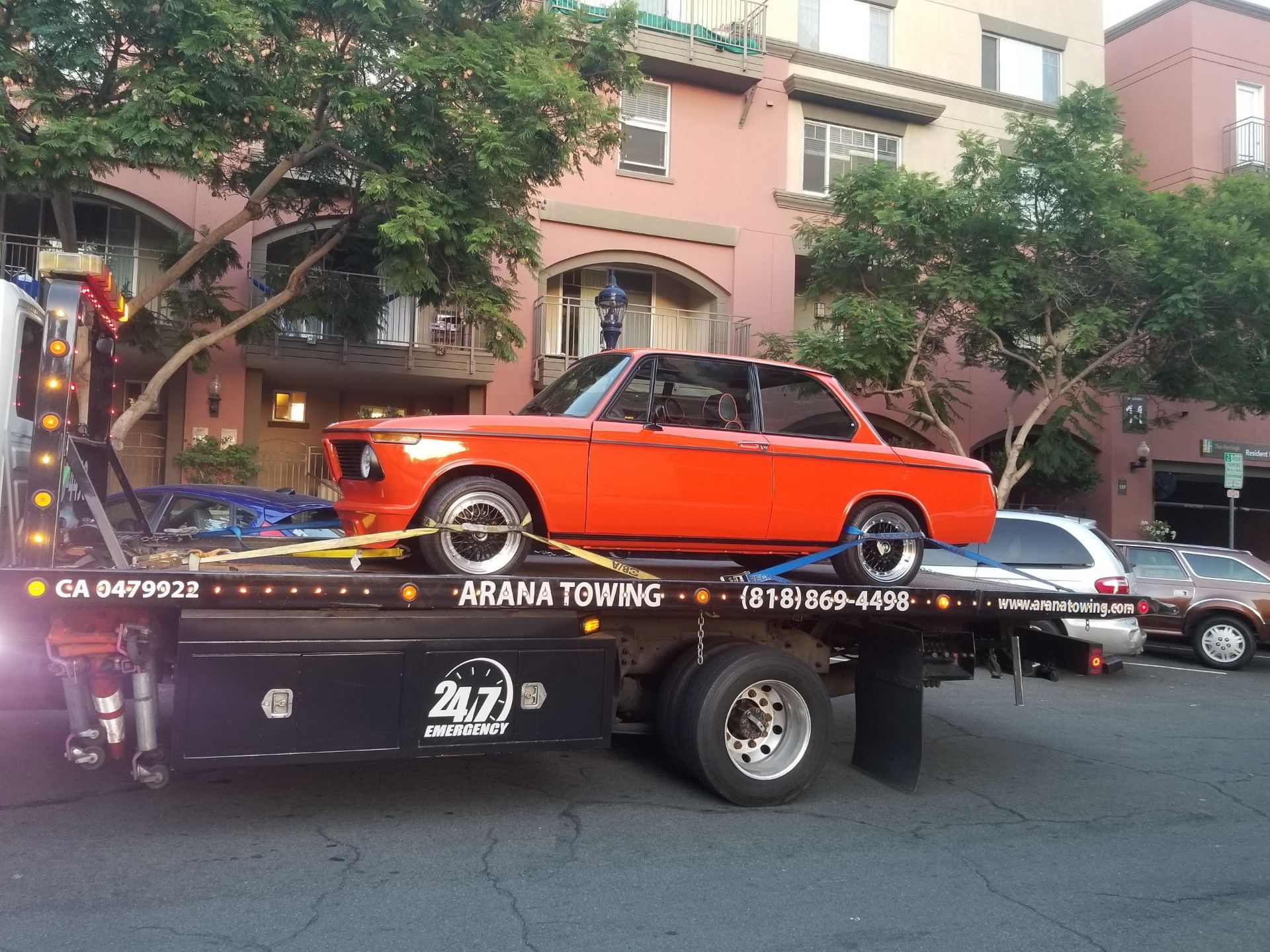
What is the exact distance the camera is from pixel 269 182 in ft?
38.8

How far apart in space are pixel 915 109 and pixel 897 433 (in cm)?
629

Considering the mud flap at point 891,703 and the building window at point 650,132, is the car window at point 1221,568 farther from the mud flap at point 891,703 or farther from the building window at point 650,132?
the building window at point 650,132

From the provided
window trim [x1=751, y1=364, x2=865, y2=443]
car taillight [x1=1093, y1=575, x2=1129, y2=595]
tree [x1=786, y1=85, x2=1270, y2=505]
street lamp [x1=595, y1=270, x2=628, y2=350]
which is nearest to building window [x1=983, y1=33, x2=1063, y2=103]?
tree [x1=786, y1=85, x2=1270, y2=505]

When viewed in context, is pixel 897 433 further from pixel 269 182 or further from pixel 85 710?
pixel 85 710

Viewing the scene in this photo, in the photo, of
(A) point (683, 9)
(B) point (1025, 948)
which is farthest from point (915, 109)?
(B) point (1025, 948)

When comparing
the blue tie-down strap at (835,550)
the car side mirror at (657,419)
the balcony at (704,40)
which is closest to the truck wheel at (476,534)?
the car side mirror at (657,419)

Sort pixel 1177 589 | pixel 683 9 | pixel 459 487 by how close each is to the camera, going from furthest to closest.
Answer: pixel 683 9, pixel 1177 589, pixel 459 487

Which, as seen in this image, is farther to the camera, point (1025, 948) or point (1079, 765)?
point (1079, 765)

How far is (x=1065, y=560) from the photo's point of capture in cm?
1145

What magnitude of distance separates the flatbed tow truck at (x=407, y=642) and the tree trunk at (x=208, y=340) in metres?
5.04

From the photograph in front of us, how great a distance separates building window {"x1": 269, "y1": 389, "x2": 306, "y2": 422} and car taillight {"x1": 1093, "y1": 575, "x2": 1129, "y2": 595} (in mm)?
13291

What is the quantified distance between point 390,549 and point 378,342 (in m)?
11.3

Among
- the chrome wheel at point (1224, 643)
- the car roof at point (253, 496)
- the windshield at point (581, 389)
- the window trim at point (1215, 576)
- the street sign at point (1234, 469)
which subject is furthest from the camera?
the street sign at point (1234, 469)

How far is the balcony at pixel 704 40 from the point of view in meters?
18.1
